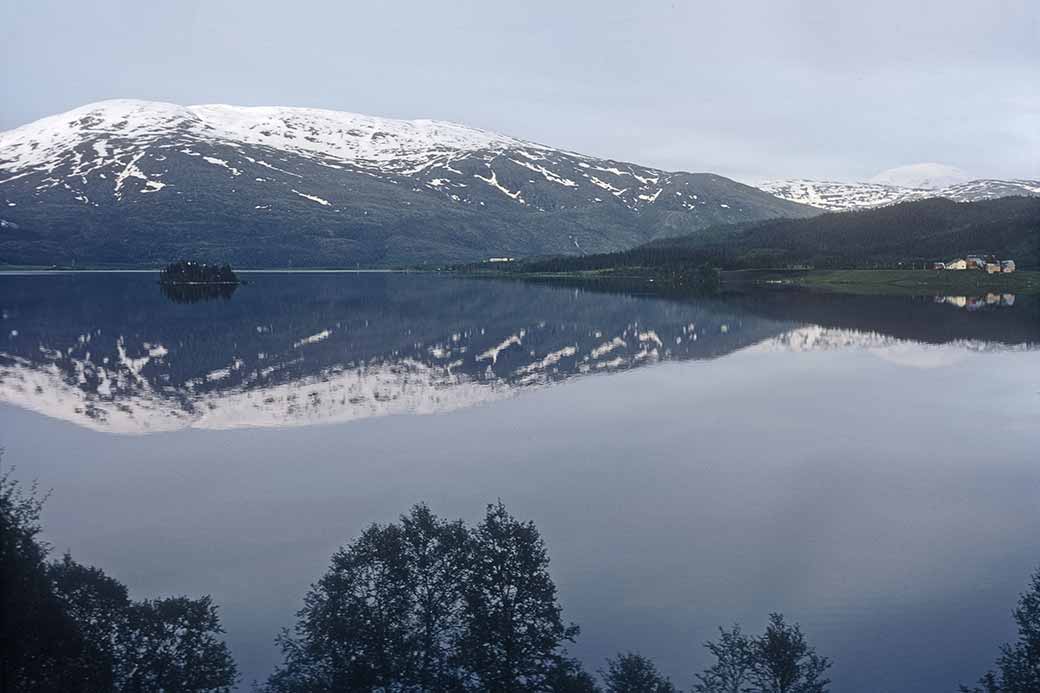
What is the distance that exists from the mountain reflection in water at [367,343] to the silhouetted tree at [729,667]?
2968cm

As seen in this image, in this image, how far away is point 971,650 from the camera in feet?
67.1

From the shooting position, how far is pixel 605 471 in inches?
1396

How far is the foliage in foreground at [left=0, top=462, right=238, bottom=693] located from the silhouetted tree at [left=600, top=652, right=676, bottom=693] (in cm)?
909

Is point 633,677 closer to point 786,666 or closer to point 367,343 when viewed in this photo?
point 786,666

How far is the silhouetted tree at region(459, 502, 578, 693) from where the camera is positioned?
19266 mm

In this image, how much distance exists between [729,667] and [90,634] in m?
15.4

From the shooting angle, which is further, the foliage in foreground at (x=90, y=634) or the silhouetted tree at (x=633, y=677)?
the silhouetted tree at (x=633, y=677)

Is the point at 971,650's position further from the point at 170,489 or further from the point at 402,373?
the point at 402,373

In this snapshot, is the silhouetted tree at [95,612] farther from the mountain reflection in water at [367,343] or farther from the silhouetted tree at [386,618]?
the mountain reflection in water at [367,343]

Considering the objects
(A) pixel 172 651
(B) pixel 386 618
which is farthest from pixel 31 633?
(B) pixel 386 618

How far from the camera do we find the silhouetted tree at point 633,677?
18609 millimetres

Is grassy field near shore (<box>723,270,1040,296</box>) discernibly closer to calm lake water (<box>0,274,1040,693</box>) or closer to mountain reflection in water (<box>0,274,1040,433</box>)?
mountain reflection in water (<box>0,274,1040,433</box>)

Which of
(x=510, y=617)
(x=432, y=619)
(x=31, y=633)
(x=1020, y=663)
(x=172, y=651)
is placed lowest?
(x=172, y=651)

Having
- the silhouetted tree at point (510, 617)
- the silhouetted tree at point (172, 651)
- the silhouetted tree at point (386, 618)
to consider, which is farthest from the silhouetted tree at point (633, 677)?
the silhouetted tree at point (172, 651)
